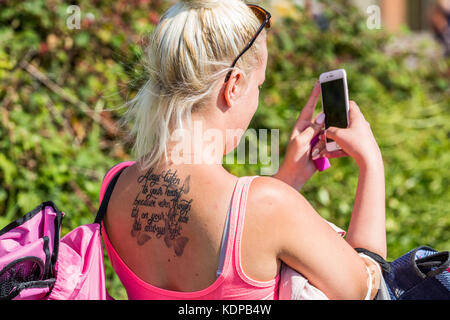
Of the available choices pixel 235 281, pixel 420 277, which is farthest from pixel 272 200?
pixel 420 277

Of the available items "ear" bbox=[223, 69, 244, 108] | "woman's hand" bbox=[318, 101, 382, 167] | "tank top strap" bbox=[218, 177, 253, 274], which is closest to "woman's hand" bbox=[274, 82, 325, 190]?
"woman's hand" bbox=[318, 101, 382, 167]

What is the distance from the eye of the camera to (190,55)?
131 centimetres

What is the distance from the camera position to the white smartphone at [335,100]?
167cm

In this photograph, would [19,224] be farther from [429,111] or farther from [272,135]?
[429,111]

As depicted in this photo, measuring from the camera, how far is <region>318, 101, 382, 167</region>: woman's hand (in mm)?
1472

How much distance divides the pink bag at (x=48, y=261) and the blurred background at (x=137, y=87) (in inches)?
22.9

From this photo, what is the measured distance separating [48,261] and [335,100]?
1050 mm

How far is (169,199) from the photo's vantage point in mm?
1337

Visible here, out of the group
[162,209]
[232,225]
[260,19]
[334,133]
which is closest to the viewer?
[232,225]

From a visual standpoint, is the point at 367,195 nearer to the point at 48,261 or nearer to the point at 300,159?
the point at 300,159

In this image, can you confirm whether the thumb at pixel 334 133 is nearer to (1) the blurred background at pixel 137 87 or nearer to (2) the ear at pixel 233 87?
(2) the ear at pixel 233 87

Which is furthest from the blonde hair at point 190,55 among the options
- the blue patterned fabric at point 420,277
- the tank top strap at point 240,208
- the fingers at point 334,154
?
the blue patterned fabric at point 420,277

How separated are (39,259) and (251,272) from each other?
530 mm
